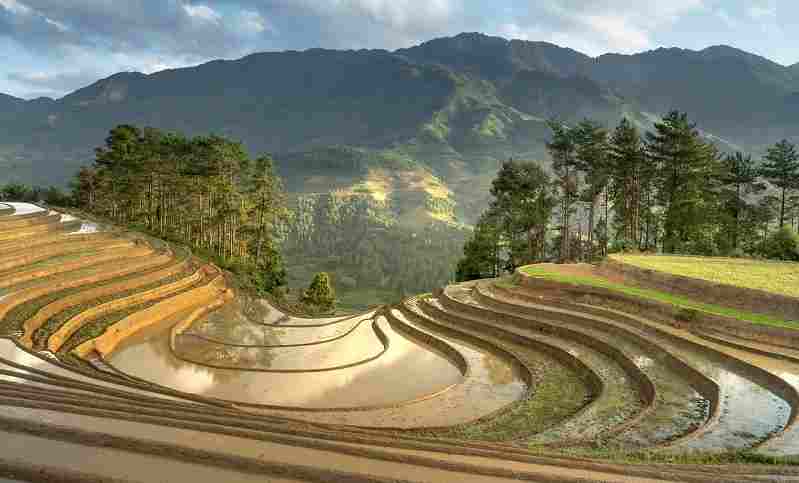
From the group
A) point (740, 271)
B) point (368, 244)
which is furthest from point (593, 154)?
point (368, 244)

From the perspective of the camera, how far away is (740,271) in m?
20.9

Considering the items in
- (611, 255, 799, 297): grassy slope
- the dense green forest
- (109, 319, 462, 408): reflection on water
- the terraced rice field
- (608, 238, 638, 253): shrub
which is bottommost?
(109, 319, 462, 408): reflection on water

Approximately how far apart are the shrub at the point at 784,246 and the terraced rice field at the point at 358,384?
17.7 meters

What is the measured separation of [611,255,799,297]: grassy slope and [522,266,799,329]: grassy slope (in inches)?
47.1

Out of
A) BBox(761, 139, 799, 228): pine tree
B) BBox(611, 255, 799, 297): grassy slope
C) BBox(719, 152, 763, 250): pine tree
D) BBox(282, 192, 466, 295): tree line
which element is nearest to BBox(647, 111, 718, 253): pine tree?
BBox(719, 152, 763, 250): pine tree

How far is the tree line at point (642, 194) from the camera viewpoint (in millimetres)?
34344

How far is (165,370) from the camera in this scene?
13961 millimetres

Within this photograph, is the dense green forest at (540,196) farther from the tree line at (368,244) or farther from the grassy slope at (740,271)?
the tree line at (368,244)

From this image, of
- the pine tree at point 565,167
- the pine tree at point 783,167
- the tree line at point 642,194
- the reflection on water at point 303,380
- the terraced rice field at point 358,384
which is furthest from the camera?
the pine tree at point 565,167

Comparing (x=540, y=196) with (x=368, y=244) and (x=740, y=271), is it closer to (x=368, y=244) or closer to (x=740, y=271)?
(x=740, y=271)

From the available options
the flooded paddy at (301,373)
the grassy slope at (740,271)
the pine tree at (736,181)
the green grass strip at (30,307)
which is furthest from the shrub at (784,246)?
the green grass strip at (30,307)

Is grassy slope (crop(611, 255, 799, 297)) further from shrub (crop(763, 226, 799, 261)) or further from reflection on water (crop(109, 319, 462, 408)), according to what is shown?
reflection on water (crop(109, 319, 462, 408))

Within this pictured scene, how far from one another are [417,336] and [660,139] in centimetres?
2590

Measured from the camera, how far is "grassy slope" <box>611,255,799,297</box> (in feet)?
55.2
